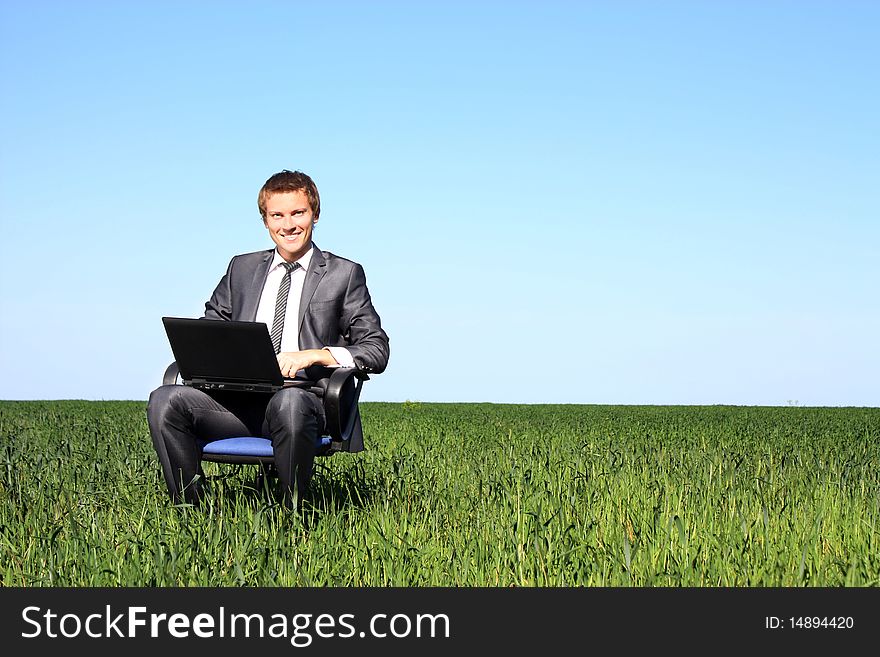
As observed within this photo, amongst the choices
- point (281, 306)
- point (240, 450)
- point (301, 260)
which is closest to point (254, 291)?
point (281, 306)

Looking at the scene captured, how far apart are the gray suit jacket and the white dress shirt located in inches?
1.2

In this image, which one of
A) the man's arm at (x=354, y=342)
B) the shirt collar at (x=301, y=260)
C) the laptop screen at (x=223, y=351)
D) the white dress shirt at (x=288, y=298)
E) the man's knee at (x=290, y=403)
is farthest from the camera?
the shirt collar at (x=301, y=260)

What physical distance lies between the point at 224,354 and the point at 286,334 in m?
0.50

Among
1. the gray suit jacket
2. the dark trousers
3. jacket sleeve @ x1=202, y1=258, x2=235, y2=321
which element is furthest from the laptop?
jacket sleeve @ x1=202, y1=258, x2=235, y2=321

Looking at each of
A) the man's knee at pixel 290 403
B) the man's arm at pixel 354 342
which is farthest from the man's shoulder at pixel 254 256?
the man's knee at pixel 290 403

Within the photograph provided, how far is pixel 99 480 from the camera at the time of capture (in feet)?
23.1

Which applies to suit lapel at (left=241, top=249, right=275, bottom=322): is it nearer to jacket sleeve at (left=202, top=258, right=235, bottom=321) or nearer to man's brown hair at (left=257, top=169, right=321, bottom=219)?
jacket sleeve at (left=202, top=258, right=235, bottom=321)

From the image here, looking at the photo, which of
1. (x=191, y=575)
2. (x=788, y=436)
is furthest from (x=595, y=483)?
(x=788, y=436)

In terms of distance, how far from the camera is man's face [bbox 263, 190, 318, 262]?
5066mm

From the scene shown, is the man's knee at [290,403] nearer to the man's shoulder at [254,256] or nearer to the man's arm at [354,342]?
the man's arm at [354,342]

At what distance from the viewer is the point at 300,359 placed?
4.79 meters

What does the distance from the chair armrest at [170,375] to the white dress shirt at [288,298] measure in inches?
21.1

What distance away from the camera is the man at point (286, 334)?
4859 millimetres
